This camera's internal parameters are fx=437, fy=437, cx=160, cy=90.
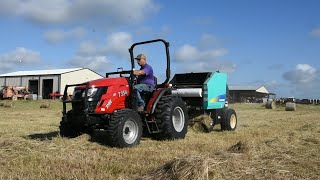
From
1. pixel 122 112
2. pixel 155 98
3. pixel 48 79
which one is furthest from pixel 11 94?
pixel 122 112

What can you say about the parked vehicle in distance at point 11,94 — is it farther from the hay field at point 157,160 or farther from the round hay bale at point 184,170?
the round hay bale at point 184,170

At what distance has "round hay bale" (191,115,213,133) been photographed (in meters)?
12.5

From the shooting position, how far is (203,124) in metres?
12.6

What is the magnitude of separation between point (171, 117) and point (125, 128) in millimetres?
1440

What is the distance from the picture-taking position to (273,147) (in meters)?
7.22

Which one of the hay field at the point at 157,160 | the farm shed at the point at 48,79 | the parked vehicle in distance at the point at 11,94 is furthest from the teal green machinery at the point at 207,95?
the farm shed at the point at 48,79

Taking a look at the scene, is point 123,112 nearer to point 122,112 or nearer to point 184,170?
point 122,112

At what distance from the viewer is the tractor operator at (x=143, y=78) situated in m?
9.84

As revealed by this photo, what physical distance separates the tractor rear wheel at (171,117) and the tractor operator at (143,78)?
427 millimetres

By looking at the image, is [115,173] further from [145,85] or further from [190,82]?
[190,82]

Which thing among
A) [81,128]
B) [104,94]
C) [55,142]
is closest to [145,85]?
[104,94]

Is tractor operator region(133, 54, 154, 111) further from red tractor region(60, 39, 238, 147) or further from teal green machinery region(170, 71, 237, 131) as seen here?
teal green machinery region(170, 71, 237, 131)

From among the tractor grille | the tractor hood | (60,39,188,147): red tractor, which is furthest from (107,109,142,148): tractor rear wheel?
the tractor hood

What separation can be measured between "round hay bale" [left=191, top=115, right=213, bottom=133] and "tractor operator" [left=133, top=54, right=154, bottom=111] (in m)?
2.91
